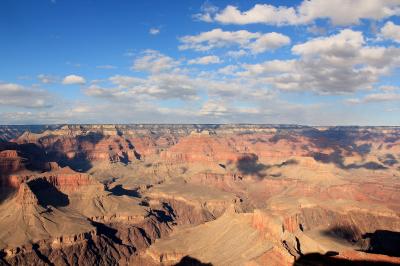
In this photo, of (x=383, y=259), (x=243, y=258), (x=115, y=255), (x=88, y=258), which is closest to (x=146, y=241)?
(x=115, y=255)

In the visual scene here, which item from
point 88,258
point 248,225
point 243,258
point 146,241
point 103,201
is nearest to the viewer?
point 243,258

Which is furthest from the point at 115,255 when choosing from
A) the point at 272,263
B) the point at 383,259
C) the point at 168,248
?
Result: the point at 383,259

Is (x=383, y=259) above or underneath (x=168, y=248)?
→ above

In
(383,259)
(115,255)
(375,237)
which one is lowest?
(115,255)

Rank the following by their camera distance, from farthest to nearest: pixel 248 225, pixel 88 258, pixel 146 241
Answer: pixel 146 241 → pixel 88 258 → pixel 248 225

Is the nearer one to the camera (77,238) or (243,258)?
(243,258)

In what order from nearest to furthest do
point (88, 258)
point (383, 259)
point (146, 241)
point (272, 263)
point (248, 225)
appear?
point (383, 259)
point (272, 263)
point (248, 225)
point (88, 258)
point (146, 241)

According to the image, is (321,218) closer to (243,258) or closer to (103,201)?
(243,258)

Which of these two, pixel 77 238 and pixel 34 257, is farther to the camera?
pixel 77 238

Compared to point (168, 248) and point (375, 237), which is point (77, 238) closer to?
point (168, 248)
